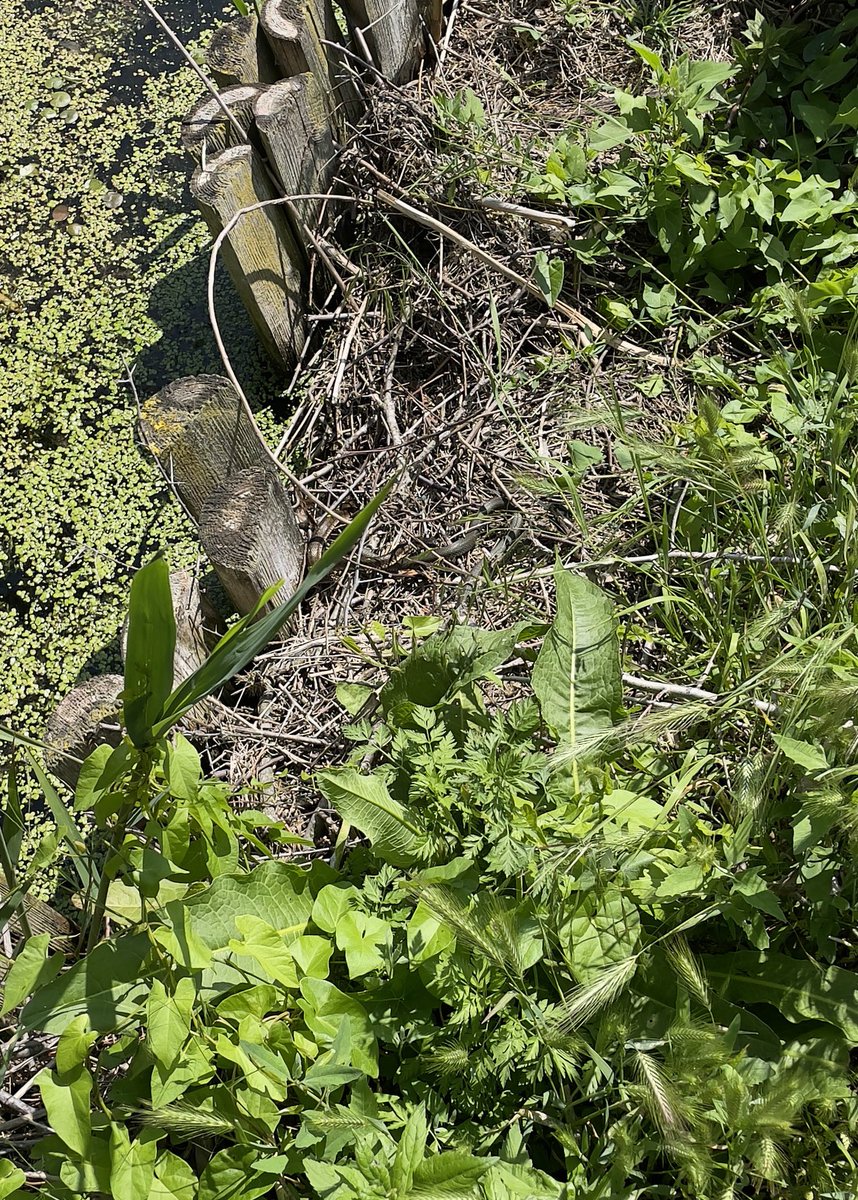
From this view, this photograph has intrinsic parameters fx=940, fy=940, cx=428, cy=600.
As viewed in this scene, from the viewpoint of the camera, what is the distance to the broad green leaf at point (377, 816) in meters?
1.17

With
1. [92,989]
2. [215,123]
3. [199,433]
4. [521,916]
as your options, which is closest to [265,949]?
[92,989]

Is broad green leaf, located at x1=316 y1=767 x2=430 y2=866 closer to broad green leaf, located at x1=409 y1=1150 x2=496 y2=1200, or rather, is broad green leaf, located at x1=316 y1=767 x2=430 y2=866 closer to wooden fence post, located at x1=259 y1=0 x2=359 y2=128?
broad green leaf, located at x1=409 y1=1150 x2=496 y2=1200

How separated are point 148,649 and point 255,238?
4.43 feet

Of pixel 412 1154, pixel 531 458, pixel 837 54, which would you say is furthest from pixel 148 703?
pixel 837 54

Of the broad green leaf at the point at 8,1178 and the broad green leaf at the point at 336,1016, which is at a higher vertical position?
the broad green leaf at the point at 8,1178

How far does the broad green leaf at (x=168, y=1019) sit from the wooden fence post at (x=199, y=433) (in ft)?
2.57

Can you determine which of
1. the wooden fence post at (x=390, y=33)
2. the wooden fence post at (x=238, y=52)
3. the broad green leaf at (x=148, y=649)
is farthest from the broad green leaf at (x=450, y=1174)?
the wooden fence post at (x=390, y=33)

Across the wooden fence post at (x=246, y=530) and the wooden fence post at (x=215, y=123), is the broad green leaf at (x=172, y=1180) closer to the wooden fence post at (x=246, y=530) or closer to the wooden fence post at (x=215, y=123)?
the wooden fence post at (x=246, y=530)

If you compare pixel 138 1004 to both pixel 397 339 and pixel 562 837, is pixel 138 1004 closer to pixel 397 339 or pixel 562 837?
pixel 562 837

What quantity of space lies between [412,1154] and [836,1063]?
54 cm

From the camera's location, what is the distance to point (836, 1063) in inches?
43.9

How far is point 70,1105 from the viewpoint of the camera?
947 mm

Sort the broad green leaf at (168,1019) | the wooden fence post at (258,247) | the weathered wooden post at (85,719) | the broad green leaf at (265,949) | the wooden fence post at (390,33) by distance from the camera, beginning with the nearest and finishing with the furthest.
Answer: the broad green leaf at (168,1019) < the broad green leaf at (265,949) < the weathered wooden post at (85,719) < the wooden fence post at (258,247) < the wooden fence post at (390,33)

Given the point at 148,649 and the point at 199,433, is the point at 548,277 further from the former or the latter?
the point at 148,649
